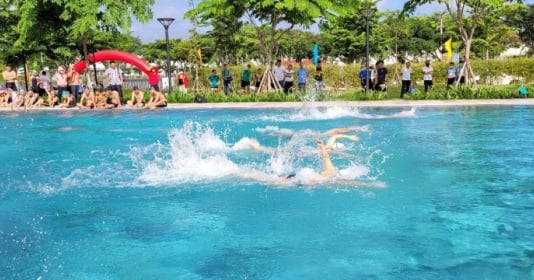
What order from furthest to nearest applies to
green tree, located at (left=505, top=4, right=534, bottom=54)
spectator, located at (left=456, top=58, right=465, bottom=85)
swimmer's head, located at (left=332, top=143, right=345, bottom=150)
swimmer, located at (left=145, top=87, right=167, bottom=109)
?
green tree, located at (left=505, top=4, right=534, bottom=54) → spectator, located at (left=456, top=58, right=465, bottom=85) → swimmer, located at (left=145, top=87, right=167, bottom=109) → swimmer's head, located at (left=332, top=143, right=345, bottom=150)

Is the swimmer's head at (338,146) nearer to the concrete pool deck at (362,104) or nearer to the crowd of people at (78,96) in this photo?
the concrete pool deck at (362,104)

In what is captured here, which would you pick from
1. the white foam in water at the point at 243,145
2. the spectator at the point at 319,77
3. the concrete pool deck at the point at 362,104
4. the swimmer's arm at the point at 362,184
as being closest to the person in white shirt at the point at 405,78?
the concrete pool deck at the point at 362,104

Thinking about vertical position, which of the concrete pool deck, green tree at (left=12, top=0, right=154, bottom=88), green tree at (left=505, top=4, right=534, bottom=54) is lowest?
the concrete pool deck

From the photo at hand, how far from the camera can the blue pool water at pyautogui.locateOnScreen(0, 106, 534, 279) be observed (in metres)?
5.47

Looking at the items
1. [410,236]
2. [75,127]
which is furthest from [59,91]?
[410,236]

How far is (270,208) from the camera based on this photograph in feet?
24.1

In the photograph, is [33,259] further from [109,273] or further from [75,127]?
[75,127]

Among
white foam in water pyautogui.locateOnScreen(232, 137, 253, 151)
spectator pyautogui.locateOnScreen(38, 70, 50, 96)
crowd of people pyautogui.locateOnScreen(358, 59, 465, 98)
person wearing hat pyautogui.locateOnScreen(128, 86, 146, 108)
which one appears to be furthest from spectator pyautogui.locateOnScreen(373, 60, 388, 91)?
spectator pyautogui.locateOnScreen(38, 70, 50, 96)

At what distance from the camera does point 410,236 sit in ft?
20.3

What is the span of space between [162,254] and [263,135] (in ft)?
26.5

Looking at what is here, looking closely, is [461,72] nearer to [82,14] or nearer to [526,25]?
[82,14]

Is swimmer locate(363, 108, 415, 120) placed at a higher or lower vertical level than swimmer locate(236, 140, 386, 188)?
higher

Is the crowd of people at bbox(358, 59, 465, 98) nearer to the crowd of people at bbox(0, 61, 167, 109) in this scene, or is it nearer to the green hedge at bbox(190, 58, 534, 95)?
the green hedge at bbox(190, 58, 534, 95)

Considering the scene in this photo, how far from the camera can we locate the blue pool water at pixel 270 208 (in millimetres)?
5473
